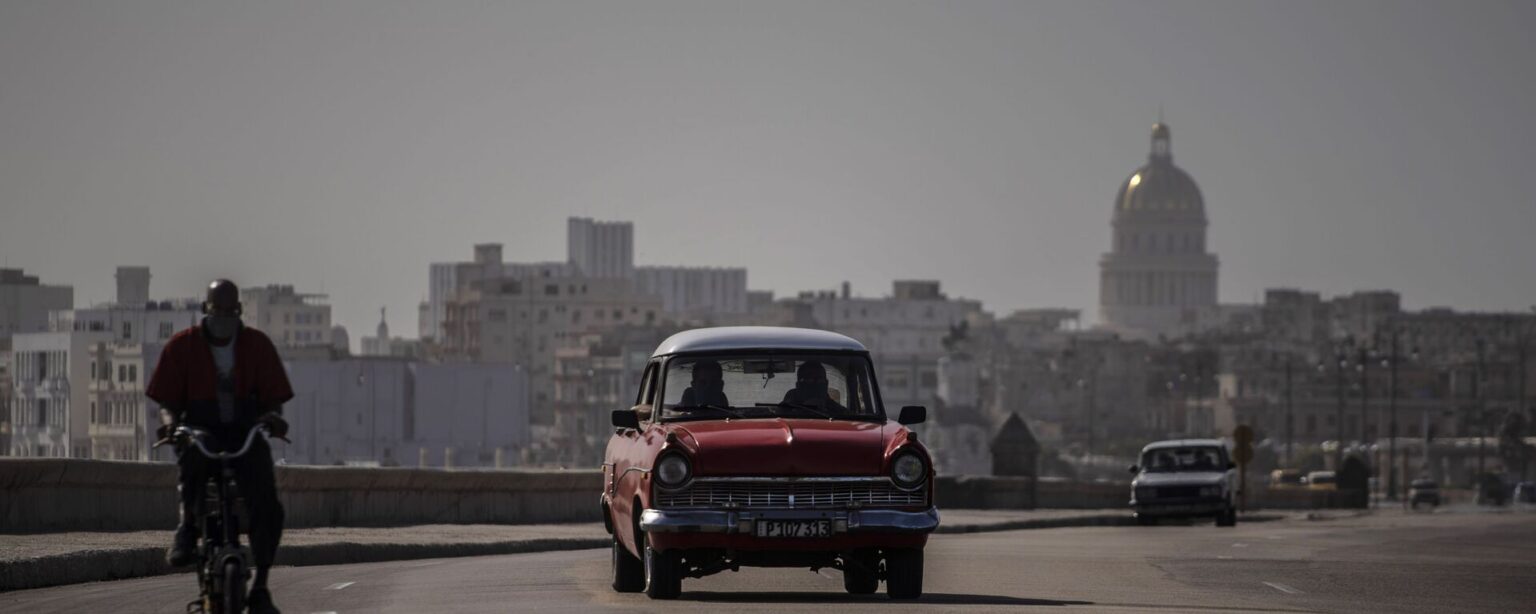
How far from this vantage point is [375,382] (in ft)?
462

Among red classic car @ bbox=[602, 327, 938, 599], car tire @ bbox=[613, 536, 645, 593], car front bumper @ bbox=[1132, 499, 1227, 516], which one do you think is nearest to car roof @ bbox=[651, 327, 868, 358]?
red classic car @ bbox=[602, 327, 938, 599]

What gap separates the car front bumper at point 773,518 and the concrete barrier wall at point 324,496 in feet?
27.7

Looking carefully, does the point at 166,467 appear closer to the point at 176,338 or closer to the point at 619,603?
the point at 619,603

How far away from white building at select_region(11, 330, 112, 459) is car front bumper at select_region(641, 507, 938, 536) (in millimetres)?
51686

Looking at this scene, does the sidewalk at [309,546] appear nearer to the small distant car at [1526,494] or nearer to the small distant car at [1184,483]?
the small distant car at [1184,483]

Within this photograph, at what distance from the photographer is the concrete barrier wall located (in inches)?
1010

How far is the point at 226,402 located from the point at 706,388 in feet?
17.9

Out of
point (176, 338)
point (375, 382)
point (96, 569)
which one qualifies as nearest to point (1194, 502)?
point (96, 569)

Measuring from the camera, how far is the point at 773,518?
18750 millimetres

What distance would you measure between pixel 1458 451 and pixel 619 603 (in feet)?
539

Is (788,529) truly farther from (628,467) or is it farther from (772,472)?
(628,467)

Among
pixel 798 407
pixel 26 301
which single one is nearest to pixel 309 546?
pixel 798 407

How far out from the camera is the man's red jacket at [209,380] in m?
15.3

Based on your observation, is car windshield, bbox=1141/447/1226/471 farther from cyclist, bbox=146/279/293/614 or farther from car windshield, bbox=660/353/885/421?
cyclist, bbox=146/279/293/614
